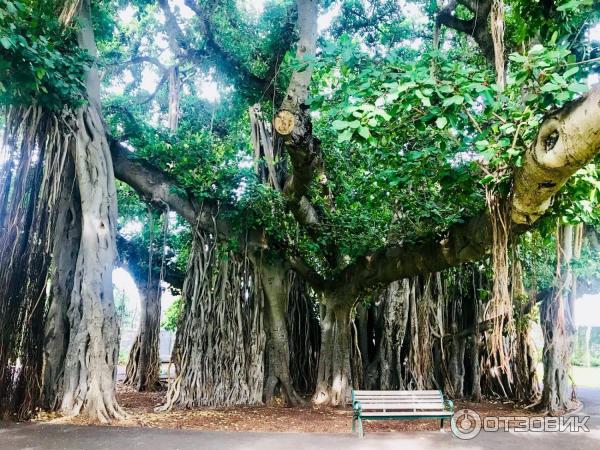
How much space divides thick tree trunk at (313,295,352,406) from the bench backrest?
1.97 metres

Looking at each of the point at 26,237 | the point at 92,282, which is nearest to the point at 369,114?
the point at 92,282

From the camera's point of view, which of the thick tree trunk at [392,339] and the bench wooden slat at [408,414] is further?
the thick tree trunk at [392,339]

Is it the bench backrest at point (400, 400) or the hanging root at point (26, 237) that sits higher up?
the hanging root at point (26, 237)

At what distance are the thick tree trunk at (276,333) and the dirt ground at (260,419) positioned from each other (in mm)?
356

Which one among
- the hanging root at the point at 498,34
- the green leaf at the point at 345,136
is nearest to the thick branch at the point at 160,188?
the green leaf at the point at 345,136

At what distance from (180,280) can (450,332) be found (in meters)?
4.70

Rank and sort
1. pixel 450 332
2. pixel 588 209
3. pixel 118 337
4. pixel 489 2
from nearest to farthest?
pixel 588 209, pixel 489 2, pixel 118 337, pixel 450 332

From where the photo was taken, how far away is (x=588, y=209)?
4316 mm

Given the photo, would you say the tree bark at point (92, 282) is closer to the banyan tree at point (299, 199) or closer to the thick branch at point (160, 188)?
the banyan tree at point (299, 199)

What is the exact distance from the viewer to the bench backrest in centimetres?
505

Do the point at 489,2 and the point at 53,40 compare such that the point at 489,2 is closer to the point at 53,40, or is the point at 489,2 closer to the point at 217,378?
the point at 53,40

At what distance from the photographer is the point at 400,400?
5.11 metres

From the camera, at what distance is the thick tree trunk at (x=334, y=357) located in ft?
23.2

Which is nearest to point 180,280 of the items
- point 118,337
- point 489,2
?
point 118,337
